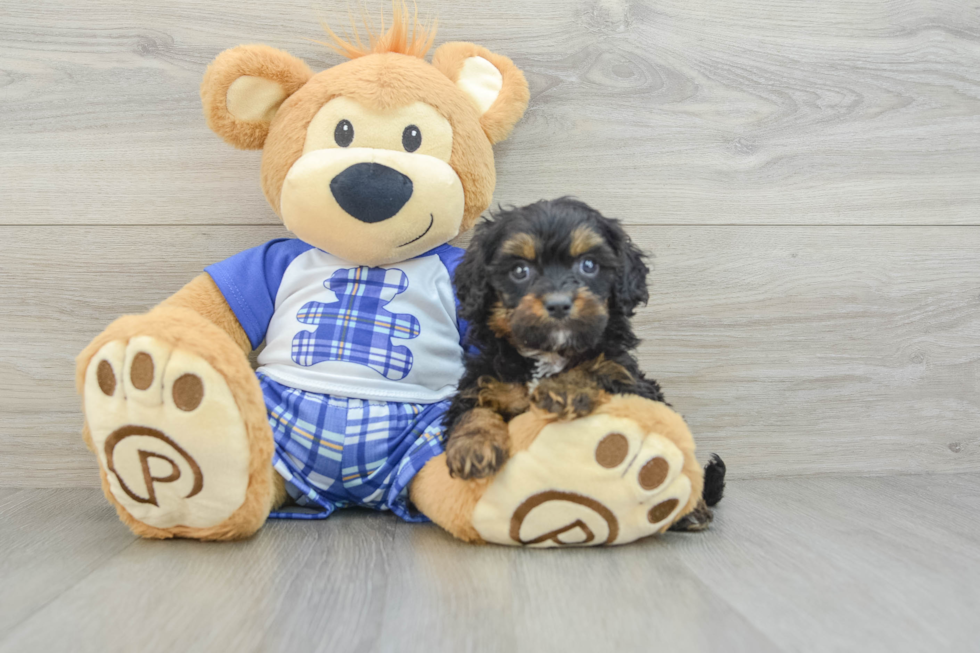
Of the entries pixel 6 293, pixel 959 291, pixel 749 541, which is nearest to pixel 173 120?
pixel 6 293

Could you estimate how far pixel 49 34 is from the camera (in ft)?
5.80

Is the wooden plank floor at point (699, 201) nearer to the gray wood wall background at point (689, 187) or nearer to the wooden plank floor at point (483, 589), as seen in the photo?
the gray wood wall background at point (689, 187)

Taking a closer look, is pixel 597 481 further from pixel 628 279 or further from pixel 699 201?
pixel 699 201

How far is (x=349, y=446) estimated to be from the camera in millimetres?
1446

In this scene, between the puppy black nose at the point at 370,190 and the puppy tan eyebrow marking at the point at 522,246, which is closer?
the puppy tan eyebrow marking at the point at 522,246

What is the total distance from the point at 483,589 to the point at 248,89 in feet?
3.82

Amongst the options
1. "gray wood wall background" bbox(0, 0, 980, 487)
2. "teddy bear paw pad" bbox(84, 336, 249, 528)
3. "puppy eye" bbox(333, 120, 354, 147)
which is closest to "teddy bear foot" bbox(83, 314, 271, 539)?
"teddy bear paw pad" bbox(84, 336, 249, 528)

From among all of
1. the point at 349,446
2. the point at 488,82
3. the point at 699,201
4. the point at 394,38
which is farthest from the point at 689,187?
A: the point at 349,446

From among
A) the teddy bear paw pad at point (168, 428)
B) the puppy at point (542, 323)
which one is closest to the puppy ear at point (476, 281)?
the puppy at point (542, 323)

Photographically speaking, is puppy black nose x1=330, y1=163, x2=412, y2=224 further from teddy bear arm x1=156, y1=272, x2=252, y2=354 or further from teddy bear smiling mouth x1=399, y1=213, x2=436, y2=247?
teddy bear arm x1=156, y1=272, x2=252, y2=354

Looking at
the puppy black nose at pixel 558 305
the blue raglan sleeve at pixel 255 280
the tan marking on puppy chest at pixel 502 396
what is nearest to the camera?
the puppy black nose at pixel 558 305

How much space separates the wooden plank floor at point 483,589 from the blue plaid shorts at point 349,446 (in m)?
0.07

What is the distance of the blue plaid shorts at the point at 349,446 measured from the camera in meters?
1.45

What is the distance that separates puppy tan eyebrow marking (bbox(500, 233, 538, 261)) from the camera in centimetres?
125
